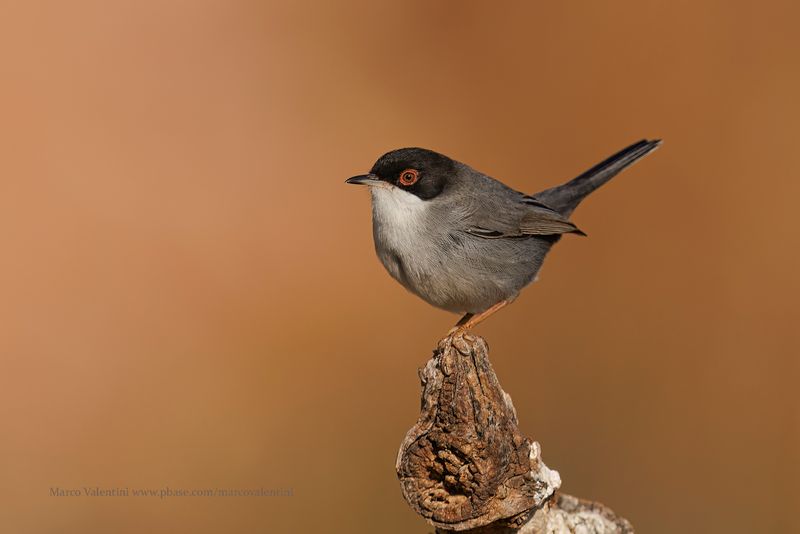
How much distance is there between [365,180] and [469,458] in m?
2.09

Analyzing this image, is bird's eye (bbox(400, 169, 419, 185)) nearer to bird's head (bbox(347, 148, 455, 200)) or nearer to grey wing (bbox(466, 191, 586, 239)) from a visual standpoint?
bird's head (bbox(347, 148, 455, 200))


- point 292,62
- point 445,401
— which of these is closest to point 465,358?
point 445,401

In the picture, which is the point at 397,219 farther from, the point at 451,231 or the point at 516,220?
the point at 516,220

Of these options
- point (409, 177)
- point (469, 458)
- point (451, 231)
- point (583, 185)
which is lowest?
point (469, 458)

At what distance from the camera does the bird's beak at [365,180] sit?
4684 millimetres

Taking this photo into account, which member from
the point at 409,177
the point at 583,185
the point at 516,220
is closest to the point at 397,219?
the point at 409,177

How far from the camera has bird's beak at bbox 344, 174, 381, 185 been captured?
468 cm

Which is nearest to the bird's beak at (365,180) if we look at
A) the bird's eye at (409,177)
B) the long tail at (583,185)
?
the bird's eye at (409,177)

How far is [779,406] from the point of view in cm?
646

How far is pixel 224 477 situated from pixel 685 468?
3470 millimetres

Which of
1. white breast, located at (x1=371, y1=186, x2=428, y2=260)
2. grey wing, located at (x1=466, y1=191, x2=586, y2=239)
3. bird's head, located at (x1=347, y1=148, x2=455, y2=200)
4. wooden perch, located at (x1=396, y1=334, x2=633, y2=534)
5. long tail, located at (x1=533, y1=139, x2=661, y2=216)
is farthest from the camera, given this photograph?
long tail, located at (x1=533, y1=139, x2=661, y2=216)

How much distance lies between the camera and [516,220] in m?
5.23

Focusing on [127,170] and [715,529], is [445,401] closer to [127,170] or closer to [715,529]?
[715,529]

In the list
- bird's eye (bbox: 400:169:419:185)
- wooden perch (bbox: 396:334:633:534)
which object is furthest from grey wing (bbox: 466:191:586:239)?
wooden perch (bbox: 396:334:633:534)
